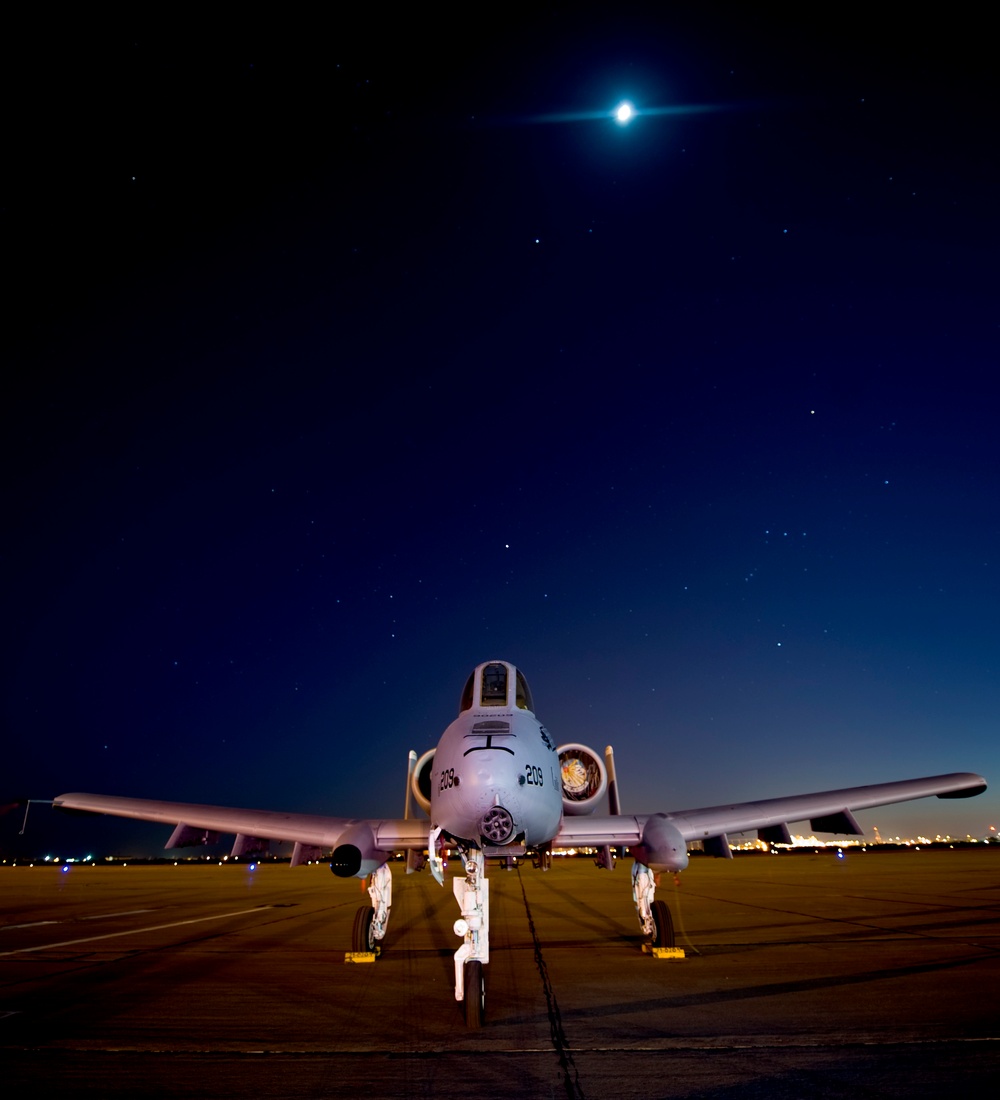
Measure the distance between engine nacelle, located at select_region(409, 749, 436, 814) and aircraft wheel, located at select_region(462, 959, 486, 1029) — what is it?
14.0 ft

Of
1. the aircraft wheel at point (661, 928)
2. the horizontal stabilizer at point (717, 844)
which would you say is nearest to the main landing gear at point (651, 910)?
the aircraft wheel at point (661, 928)

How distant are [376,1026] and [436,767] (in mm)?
2684

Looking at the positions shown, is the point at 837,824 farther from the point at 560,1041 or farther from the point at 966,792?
the point at 560,1041

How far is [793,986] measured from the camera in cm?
820

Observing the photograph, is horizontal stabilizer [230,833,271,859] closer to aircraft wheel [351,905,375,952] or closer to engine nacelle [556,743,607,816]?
aircraft wheel [351,905,375,952]

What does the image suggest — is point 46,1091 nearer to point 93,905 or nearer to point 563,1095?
point 563,1095

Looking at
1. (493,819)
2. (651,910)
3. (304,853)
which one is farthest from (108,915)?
(493,819)

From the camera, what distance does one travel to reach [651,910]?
10891 mm

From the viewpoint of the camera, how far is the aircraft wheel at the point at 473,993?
660 centimetres

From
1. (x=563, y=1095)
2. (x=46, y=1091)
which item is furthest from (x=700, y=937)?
(x=46, y=1091)

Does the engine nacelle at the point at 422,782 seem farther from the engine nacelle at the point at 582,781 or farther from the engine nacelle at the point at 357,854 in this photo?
the engine nacelle at the point at 582,781

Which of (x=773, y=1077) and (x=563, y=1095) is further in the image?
(x=773, y=1077)

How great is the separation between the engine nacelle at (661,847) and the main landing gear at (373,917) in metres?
4.23

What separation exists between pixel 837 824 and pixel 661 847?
4751mm
